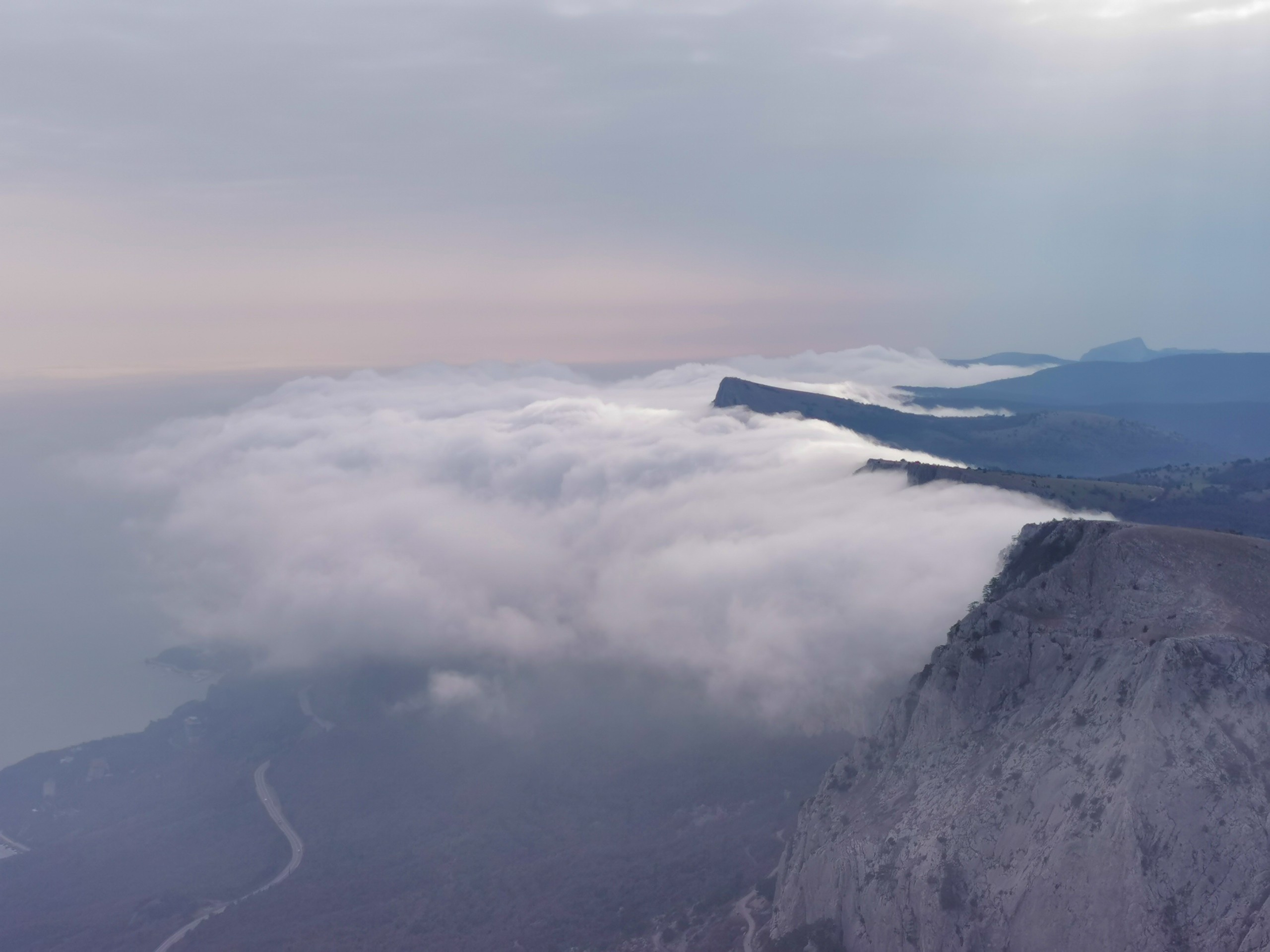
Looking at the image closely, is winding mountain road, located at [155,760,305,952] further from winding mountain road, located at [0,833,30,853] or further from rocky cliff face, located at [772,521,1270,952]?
rocky cliff face, located at [772,521,1270,952]

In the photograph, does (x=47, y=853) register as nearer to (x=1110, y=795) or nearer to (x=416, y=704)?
(x=416, y=704)

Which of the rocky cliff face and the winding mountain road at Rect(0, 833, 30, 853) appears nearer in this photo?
the rocky cliff face

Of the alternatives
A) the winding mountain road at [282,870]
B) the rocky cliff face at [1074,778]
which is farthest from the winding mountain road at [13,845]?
the rocky cliff face at [1074,778]

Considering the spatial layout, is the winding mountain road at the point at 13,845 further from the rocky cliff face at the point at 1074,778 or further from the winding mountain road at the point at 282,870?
the rocky cliff face at the point at 1074,778

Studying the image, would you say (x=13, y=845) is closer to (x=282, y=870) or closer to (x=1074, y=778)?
(x=282, y=870)

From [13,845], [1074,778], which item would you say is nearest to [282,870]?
[13,845]

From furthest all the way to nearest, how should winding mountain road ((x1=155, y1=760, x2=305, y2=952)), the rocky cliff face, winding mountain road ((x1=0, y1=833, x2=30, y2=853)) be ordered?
winding mountain road ((x1=0, y1=833, x2=30, y2=853)), winding mountain road ((x1=155, y1=760, x2=305, y2=952)), the rocky cliff face

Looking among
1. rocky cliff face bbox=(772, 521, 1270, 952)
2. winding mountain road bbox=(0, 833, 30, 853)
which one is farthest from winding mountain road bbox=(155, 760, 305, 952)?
rocky cliff face bbox=(772, 521, 1270, 952)
